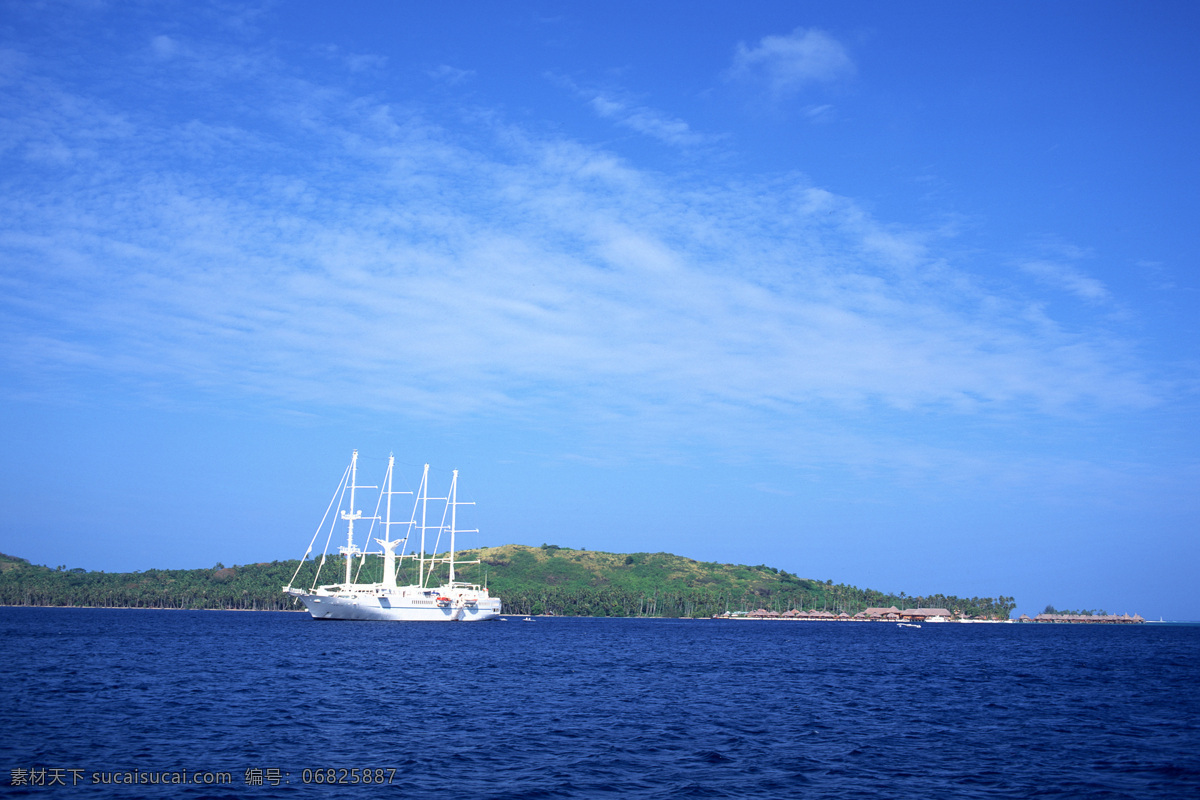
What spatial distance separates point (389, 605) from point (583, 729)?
12570 cm

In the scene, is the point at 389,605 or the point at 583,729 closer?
the point at 583,729

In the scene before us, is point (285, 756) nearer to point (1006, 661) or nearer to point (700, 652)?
point (700, 652)

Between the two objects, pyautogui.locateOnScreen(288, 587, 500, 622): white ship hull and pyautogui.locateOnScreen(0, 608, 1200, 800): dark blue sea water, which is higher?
pyautogui.locateOnScreen(0, 608, 1200, 800): dark blue sea water

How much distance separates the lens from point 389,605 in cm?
15362

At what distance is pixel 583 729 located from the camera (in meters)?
35.8

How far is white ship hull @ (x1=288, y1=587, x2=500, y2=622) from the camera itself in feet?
491

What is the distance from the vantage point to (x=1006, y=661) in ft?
295

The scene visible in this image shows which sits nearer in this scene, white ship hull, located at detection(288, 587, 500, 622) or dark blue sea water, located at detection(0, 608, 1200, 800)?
dark blue sea water, located at detection(0, 608, 1200, 800)

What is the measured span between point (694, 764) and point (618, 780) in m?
3.66

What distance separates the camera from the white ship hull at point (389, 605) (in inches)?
5896

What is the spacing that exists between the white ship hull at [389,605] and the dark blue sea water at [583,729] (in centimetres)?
8036

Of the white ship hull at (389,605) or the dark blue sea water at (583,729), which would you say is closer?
the dark blue sea water at (583,729)

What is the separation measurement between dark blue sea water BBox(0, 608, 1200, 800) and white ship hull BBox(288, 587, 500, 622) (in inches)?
3164

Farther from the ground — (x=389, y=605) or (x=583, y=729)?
(x=583, y=729)
